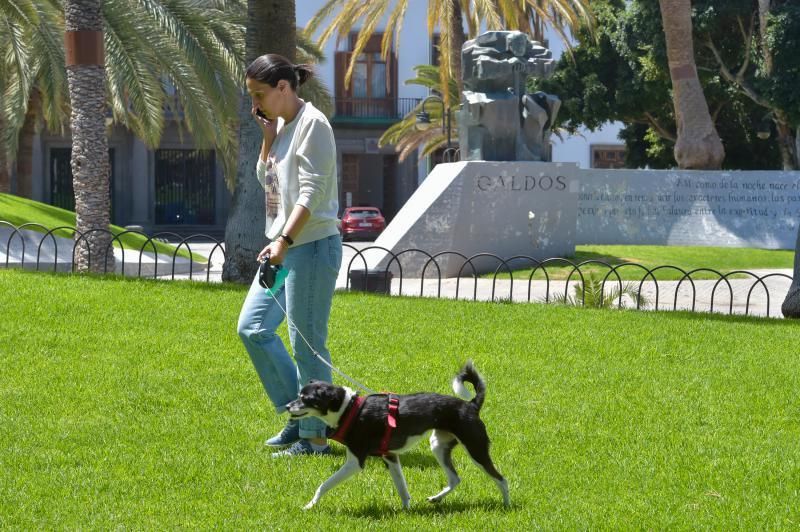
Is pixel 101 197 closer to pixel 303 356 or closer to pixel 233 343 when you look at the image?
pixel 233 343

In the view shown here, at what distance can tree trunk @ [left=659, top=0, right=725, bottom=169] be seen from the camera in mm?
21625

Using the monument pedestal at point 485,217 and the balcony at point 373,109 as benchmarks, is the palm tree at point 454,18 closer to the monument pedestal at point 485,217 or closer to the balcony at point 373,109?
the monument pedestal at point 485,217

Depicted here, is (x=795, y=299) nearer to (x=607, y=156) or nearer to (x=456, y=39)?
(x=456, y=39)

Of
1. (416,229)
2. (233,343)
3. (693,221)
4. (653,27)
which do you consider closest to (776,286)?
(416,229)

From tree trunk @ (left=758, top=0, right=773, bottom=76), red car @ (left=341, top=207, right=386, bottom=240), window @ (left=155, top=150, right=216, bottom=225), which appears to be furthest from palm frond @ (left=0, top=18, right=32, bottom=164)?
window @ (left=155, top=150, right=216, bottom=225)

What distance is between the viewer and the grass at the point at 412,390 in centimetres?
442

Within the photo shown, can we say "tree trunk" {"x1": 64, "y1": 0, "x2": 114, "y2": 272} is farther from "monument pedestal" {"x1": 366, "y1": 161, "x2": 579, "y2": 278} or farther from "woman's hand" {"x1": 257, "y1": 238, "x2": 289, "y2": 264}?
"woman's hand" {"x1": 257, "y1": 238, "x2": 289, "y2": 264}

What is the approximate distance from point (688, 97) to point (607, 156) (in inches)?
871

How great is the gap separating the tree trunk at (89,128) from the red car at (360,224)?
2292 cm

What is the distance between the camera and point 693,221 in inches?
843

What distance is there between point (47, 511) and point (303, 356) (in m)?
1.26

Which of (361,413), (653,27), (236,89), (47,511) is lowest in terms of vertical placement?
(47,511)

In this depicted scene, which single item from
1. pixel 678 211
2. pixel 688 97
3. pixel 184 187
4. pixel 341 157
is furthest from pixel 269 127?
pixel 341 157

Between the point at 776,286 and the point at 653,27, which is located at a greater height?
the point at 653,27
